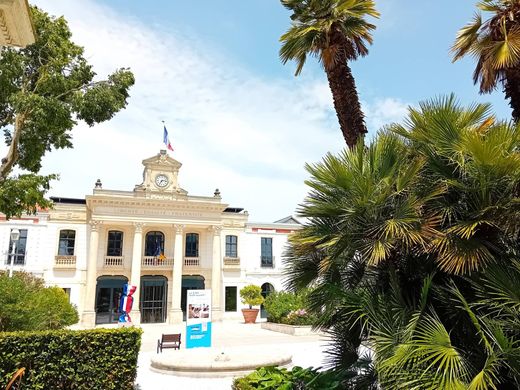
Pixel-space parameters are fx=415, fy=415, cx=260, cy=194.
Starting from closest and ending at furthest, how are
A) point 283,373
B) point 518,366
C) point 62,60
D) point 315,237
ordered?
point 518,366
point 315,237
point 283,373
point 62,60

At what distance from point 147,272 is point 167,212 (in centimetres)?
475

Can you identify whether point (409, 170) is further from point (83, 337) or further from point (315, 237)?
point (83, 337)

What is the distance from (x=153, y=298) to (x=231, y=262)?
6.44 m

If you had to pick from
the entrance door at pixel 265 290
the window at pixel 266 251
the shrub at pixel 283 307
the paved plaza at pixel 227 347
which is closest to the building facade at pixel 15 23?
the paved plaza at pixel 227 347

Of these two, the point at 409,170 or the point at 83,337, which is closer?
the point at 409,170

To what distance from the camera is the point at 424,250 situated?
514cm

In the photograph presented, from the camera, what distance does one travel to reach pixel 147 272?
102 ft

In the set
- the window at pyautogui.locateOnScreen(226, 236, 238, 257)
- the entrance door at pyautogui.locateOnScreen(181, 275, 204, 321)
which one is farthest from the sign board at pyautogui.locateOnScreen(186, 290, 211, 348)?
the window at pyautogui.locateOnScreen(226, 236, 238, 257)

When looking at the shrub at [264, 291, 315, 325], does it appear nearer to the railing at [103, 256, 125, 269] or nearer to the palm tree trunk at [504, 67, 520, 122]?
the railing at [103, 256, 125, 269]

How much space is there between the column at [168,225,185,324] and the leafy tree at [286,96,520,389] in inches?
983

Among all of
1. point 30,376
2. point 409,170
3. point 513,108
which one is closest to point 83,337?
point 30,376

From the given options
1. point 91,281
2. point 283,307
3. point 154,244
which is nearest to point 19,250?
point 91,281

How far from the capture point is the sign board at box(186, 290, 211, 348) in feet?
48.7

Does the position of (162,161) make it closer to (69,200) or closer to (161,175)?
(161,175)
